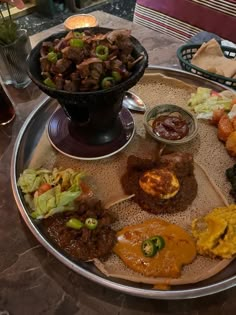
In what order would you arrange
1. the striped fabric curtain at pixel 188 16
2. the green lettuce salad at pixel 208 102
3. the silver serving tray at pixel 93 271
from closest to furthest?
the silver serving tray at pixel 93 271 → the green lettuce salad at pixel 208 102 → the striped fabric curtain at pixel 188 16

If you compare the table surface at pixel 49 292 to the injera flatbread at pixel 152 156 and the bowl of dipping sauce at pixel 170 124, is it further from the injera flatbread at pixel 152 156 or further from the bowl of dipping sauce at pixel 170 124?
the bowl of dipping sauce at pixel 170 124

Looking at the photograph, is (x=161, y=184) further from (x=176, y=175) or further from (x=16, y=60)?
(x=16, y=60)

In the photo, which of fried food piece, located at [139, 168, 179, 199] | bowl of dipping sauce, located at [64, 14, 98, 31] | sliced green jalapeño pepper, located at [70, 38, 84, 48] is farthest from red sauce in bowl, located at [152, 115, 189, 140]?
bowl of dipping sauce, located at [64, 14, 98, 31]

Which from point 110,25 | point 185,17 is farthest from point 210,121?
point 185,17

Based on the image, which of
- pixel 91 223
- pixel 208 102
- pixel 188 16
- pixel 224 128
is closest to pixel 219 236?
pixel 91 223

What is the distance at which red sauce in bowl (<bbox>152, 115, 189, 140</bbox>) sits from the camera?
1252mm

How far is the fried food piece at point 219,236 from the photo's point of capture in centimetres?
90

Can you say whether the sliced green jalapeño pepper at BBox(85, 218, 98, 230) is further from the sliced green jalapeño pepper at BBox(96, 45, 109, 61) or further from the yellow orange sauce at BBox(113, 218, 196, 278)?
the sliced green jalapeño pepper at BBox(96, 45, 109, 61)

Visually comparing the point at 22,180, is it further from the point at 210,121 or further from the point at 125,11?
the point at 125,11

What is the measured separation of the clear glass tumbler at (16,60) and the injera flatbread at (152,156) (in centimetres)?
46

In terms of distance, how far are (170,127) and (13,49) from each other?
32.9 inches

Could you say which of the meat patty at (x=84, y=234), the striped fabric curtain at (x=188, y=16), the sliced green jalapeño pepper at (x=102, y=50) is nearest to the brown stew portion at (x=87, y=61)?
the sliced green jalapeño pepper at (x=102, y=50)

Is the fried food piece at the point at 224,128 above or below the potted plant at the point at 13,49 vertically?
below

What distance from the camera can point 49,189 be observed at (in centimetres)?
104
